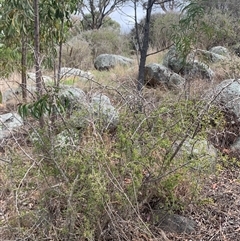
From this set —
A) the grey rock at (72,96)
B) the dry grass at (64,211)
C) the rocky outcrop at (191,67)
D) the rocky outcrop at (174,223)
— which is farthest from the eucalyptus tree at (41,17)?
the rocky outcrop at (191,67)

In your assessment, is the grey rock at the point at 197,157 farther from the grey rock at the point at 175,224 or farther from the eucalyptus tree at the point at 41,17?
the eucalyptus tree at the point at 41,17

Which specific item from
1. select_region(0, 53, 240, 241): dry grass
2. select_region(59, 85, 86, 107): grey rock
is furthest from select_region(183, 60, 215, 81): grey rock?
select_region(0, 53, 240, 241): dry grass

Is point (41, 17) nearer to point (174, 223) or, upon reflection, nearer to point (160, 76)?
point (174, 223)

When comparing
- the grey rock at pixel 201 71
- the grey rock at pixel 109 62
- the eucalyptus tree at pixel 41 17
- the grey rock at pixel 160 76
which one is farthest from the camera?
the grey rock at pixel 109 62

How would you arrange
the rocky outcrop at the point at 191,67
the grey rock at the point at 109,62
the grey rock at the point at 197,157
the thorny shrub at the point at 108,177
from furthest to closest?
the grey rock at the point at 109,62 → the rocky outcrop at the point at 191,67 → the grey rock at the point at 197,157 → the thorny shrub at the point at 108,177

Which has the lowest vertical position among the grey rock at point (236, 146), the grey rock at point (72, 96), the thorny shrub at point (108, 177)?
the grey rock at point (236, 146)

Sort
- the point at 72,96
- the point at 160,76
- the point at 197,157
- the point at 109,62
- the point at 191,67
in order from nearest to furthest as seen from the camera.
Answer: the point at 197,157 < the point at 72,96 < the point at 191,67 < the point at 160,76 < the point at 109,62

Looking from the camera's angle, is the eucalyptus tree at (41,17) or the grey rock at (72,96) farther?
the eucalyptus tree at (41,17)

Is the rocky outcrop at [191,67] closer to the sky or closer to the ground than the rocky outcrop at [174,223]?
closer to the sky

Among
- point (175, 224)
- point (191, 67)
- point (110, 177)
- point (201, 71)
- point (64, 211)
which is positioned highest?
point (191, 67)

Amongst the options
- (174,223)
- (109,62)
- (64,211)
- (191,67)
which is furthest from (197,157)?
(109,62)

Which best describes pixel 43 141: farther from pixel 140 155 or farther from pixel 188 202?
pixel 188 202

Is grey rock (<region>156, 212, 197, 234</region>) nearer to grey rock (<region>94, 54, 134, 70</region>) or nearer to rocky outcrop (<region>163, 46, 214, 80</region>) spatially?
rocky outcrop (<region>163, 46, 214, 80</region>)

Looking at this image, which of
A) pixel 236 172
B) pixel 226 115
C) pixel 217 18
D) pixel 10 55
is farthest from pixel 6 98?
pixel 217 18
